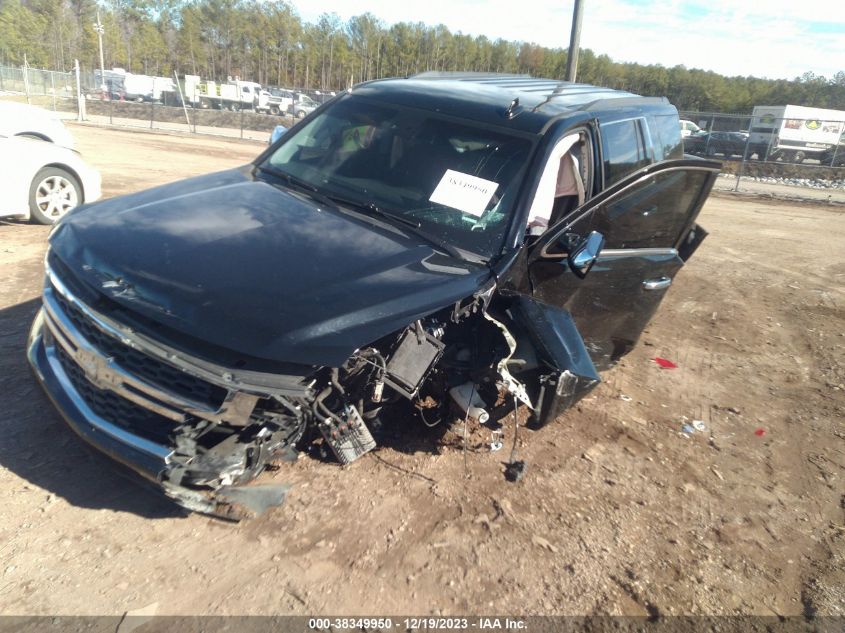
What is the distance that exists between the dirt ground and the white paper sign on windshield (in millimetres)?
1405

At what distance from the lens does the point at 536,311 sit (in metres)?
3.43

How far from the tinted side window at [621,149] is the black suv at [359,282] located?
0.02 metres

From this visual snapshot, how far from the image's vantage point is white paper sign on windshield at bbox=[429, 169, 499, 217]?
368 centimetres

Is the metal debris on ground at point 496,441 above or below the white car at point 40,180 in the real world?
below

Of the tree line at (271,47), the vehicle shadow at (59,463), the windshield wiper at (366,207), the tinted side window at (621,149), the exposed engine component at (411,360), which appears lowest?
the vehicle shadow at (59,463)

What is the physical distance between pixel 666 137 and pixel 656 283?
1317 millimetres

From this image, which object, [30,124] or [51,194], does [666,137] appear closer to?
[51,194]

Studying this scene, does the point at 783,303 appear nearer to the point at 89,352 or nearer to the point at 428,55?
the point at 89,352

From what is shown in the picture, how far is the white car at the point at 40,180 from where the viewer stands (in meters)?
7.28

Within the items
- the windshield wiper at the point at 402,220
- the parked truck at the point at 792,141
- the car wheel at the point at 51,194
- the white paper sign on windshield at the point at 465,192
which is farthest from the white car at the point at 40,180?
the parked truck at the point at 792,141

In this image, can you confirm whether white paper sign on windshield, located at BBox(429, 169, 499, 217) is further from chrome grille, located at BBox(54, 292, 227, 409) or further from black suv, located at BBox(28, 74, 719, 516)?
chrome grille, located at BBox(54, 292, 227, 409)

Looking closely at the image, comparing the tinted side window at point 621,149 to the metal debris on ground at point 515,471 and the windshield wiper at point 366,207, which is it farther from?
the metal debris on ground at point 515,471

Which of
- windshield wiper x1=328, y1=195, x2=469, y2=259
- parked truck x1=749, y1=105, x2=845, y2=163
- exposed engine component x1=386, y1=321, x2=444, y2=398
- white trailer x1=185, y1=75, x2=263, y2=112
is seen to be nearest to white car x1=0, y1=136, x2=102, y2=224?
windshield wiper x1=328, y1=195, x2=469, y2=259

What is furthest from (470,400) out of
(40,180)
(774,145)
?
(774,145)
